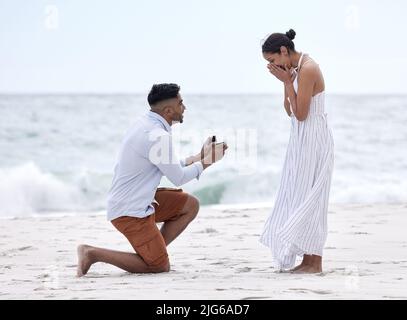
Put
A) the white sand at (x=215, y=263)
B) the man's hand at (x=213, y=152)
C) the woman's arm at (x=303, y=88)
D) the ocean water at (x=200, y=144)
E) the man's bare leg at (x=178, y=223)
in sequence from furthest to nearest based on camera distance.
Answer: the ocean water at (x=200, y=144) < the man's bare leg at (x=178, y=223) < the man's hand at (x=213, y=152) < the woman's arm at (x=303, y=88) < the white sand at (x=215, y=263)

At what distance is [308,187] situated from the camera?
17.0ft

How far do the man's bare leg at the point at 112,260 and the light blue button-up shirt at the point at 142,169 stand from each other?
8.6 inches

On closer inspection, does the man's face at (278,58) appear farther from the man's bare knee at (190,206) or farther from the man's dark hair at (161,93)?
the man's bare knee at (190,206)

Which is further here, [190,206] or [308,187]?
[190,206]

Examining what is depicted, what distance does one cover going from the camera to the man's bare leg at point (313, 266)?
5.17m

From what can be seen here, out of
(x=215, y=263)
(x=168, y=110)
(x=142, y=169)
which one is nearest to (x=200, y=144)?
(x=215, y=263)

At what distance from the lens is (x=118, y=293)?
4.48 meters

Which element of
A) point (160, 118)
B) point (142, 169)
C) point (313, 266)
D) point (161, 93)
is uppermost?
point (161, 93)

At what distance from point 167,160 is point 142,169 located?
18 cm

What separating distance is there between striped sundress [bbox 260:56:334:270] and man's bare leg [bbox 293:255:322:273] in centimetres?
5

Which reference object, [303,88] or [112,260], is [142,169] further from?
[303,88]

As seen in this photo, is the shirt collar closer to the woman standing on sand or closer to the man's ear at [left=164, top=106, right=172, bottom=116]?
the man's ear at [left=164, top=106, right=172, bottom=116]

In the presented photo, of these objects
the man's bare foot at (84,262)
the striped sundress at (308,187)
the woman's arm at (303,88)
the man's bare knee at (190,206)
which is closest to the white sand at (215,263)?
the man's bare foot at (84,262)

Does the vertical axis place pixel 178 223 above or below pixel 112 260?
above
